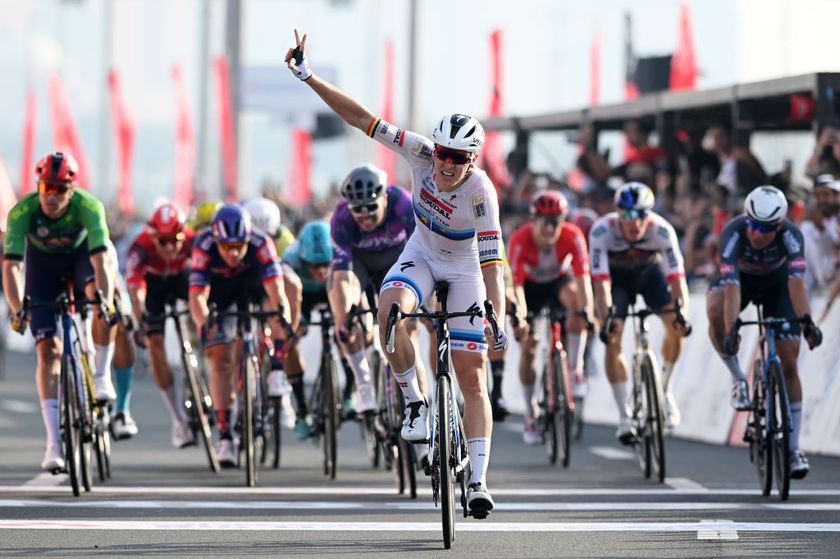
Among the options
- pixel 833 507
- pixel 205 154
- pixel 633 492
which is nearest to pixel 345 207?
pixel 633 492

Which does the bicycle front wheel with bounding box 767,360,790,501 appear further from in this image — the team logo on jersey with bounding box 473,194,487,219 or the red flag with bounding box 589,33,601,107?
the red flag with bounding box 589,33,601,107

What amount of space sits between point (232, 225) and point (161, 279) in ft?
6.00

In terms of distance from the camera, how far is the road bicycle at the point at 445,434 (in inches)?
381

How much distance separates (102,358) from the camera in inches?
554

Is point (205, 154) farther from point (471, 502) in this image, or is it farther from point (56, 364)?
point (471, 502)

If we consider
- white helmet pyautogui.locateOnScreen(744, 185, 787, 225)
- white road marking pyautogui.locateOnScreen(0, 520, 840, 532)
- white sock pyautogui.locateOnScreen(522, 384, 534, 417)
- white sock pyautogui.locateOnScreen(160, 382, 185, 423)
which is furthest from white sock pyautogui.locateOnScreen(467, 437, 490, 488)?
white sock pyautogui.locateOnScreen(522, 384, 534, 417)

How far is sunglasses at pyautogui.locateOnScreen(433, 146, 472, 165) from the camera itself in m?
10.1

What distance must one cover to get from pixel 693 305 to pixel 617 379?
3.22 m

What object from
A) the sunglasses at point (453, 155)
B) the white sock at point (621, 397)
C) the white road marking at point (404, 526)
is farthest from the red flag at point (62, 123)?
the sunglasses at point (453, 155)

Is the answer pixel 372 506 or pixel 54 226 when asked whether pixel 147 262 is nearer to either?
pixel 54 226

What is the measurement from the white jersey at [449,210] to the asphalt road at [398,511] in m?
1.56

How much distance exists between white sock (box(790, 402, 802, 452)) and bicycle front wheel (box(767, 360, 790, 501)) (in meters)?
0.08

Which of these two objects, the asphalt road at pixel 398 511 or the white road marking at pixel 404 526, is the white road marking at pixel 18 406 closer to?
the asphalt road at pixel 398 511

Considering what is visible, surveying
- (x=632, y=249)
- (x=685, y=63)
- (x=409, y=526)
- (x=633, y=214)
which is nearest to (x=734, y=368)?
(x=633, y=214)
